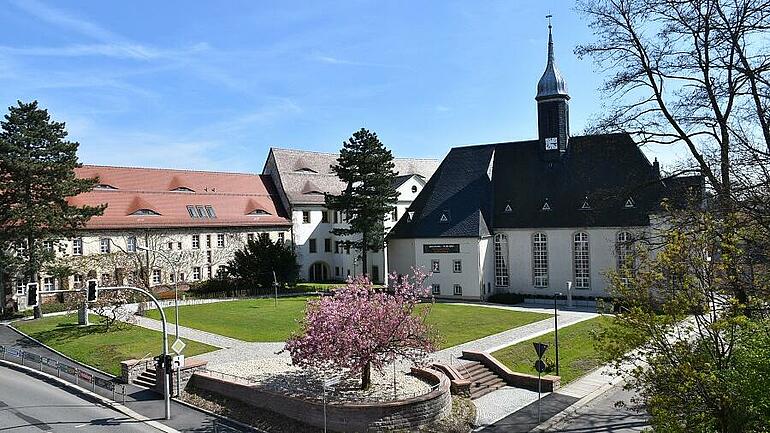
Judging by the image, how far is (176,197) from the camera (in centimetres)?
5338

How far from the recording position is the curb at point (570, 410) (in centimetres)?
1977

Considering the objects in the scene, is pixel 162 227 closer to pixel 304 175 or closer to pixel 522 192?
pixel 304 175

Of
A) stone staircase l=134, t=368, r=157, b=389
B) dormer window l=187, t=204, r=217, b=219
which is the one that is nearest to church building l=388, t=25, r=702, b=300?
dormer window l=187, t=204, r=217, b=219

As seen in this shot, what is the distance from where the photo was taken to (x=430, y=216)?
47.7 m

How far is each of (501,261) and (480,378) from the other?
2326 cm

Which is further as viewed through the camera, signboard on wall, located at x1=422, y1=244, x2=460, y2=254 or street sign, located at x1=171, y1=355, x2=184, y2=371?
signboard on wall, located at x1=422, y1=244, x2=460, y2=254

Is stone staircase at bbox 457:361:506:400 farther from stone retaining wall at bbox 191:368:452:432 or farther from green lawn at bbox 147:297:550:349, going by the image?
green lawn at bbox 147:297:550:349

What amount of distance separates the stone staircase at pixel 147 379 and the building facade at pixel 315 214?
33.2 m

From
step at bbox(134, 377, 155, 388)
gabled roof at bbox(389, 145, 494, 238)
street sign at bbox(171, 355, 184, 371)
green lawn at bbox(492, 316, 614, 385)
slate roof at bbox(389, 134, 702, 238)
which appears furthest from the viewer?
gabled roof at bbox(389, 145, 494, 238)

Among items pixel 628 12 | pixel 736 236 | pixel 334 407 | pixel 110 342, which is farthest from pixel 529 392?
pixel 110 342

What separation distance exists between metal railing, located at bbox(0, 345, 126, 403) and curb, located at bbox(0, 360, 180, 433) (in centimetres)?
22

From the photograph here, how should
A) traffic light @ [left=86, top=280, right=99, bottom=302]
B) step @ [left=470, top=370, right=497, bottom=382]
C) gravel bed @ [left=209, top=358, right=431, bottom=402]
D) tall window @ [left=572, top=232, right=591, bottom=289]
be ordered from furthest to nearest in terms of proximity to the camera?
tall window @ [left=572, top=232, right=591, bottom=289] → step @ [left=470, top=370, right=497, bottom=382] → gravel bed @ [left=209, top=358, right=431, bottom=402] → traffic light @ [left=86, top=280, right=99, bottom=302]

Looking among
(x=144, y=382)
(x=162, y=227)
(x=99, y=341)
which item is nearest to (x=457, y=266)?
(x=162, y=227)

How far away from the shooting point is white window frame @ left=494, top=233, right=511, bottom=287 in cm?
4666
